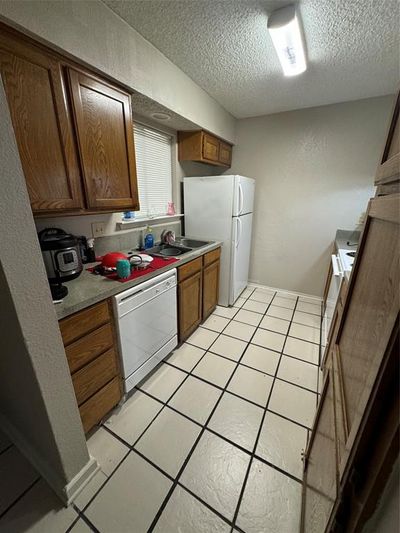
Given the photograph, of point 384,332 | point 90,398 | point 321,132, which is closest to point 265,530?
point 90,398

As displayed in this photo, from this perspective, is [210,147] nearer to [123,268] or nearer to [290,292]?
[123,268]

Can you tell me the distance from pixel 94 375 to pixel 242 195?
2232 millimetres

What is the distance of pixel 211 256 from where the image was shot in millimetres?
2434

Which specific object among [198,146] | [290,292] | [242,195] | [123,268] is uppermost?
[198,146]

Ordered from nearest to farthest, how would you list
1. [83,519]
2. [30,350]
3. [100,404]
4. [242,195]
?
[30,350]
[83,519]
[100,404]
[242,195]

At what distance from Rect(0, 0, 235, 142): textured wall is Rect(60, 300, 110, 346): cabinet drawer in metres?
1.34

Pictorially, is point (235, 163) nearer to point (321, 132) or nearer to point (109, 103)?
point (321, 132)

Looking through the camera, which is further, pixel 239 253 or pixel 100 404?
pixel 239 253

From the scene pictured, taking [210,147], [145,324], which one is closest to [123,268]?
[145,324]

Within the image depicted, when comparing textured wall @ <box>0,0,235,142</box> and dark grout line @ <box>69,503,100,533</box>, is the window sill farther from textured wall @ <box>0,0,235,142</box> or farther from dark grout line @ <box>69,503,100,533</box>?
dark grout line @ <box>69,503,100,533</box>

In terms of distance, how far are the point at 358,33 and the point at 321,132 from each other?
127 cm

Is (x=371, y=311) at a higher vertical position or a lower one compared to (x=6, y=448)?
higher

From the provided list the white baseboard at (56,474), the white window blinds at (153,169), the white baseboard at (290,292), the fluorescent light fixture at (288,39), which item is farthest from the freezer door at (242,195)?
the white baseboard at (56,474)

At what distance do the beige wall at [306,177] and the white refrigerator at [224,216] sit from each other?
0.46 meters
